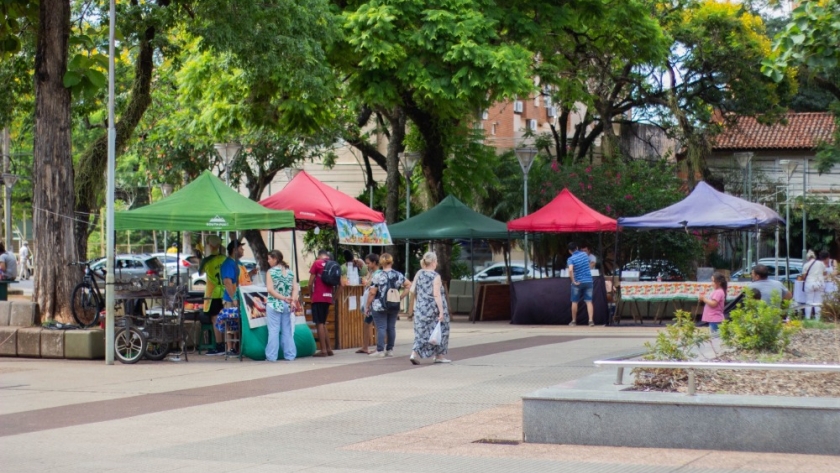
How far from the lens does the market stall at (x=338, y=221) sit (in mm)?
19438

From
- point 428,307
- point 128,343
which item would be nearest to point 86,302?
point 128,343

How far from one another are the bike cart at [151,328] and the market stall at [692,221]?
11067 millimetres

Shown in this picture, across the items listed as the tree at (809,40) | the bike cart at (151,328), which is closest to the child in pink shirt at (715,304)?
the tree at (809,40)

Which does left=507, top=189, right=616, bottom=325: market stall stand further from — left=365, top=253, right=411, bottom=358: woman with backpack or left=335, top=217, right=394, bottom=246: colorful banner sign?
left=365, top=253, right=411, bottom=358: woman with backpack

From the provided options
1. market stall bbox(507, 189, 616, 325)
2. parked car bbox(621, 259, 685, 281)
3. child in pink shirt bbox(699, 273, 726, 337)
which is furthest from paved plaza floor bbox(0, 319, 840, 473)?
parked car bbox(621, 259, 685, 281)

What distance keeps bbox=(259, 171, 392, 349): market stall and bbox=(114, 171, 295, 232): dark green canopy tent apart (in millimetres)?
1484

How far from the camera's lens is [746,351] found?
11211 mm

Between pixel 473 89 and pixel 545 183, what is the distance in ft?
35.1

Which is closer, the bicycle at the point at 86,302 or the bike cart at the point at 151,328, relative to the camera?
the bike cart at the point at 151,328

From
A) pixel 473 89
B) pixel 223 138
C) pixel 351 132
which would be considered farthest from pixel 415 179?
pixel 473 89

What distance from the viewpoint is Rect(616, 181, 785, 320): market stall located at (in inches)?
969

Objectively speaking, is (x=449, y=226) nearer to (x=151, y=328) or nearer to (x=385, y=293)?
(x=385, y=293)

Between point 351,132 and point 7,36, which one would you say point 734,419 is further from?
point 351,132

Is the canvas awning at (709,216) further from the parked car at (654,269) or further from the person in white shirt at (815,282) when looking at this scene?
the parked car at (654,269)
